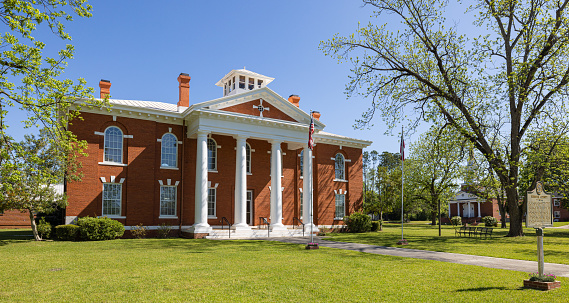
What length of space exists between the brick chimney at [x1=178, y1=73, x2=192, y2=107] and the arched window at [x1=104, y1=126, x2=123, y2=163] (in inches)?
194

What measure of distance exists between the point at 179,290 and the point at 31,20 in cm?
1004

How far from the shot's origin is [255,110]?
2655 centimetres

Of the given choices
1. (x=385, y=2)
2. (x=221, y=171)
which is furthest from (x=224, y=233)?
(x=385, y=2)

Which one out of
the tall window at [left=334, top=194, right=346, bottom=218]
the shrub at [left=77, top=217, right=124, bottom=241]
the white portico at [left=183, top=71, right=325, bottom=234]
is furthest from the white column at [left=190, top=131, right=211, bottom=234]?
the tall window at [left=334, top=194, right=346, bottom=218]

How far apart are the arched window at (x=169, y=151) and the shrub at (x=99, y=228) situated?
16.4 ft

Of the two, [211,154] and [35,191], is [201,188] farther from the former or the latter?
[35,191]

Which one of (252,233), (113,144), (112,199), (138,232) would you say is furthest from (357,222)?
(113,144)

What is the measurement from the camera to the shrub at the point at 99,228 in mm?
21312

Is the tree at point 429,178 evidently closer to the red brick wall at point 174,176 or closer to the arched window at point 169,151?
the red brick wall at point 174,176

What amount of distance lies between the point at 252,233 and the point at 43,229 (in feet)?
37.4

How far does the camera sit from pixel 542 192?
9.79 metres

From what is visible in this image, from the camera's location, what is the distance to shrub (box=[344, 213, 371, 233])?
1244 inches

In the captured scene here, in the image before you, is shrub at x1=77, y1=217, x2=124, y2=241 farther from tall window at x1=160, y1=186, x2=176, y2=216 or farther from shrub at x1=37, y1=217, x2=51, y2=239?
tall window at x1=160, y1=186, x2=176, y2=216

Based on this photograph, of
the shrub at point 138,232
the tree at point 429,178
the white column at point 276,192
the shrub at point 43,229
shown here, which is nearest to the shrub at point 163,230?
the shrub at point 138,232
